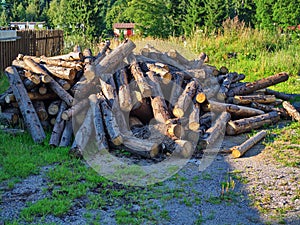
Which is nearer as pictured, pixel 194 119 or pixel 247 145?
pixel 247 145

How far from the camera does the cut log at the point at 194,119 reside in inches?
316

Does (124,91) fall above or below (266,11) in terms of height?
below

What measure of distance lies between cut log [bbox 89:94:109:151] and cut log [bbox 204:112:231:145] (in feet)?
6.47

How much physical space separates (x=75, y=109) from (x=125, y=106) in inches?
40.9

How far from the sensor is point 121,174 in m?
6.48

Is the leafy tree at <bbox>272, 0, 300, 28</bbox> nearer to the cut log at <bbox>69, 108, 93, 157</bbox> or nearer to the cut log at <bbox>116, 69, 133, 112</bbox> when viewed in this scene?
the cut log at <bbox>116, 69, 133, 112</bbox>

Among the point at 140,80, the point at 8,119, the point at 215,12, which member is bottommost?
the point at 8,119

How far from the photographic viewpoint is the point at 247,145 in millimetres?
7754

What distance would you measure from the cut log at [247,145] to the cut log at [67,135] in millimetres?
3182

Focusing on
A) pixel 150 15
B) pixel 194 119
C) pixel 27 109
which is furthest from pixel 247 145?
pixel 150 15

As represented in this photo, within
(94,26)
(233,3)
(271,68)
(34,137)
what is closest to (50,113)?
(34,137)

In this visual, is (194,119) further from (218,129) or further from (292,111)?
(292,111)

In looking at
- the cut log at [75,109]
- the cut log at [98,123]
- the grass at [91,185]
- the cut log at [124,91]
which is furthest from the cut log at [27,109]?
the cut log at [124,91]

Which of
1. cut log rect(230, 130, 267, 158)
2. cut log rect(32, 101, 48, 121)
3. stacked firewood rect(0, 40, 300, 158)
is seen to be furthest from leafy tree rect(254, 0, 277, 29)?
cut log rect(32, 101, 48, 121)
